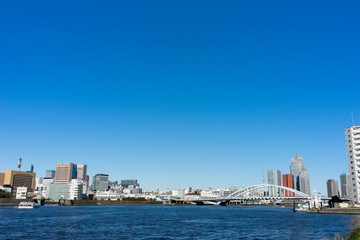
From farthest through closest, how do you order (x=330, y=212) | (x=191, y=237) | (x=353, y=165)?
(x=353, y=165)
(x=330, y=212)
(x=191, y=237)

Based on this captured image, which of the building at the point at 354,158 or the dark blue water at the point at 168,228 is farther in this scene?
the building at the point at 354,158

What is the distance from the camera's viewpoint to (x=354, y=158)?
10719 centimetres

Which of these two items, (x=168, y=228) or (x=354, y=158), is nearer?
(x=168, y=228)

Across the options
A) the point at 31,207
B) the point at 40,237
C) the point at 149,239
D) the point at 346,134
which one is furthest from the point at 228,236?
the point at 31,207

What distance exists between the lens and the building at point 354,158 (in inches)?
4176

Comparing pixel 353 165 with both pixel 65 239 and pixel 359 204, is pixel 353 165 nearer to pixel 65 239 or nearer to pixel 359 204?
pixel 359 204

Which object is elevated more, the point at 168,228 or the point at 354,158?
the point at 354,158

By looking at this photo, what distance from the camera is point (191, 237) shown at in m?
45.3

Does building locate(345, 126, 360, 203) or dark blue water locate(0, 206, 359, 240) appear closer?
dark blue water locate(0, 206, 359, 240)

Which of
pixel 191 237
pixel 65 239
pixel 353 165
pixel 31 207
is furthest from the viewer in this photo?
pixel 31 207

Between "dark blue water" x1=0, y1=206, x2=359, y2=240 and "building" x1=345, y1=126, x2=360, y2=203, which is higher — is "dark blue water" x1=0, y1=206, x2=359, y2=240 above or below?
below

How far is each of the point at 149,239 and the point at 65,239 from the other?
11.6m

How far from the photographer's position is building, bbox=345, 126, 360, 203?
106 meters

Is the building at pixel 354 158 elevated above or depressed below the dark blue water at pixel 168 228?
above
